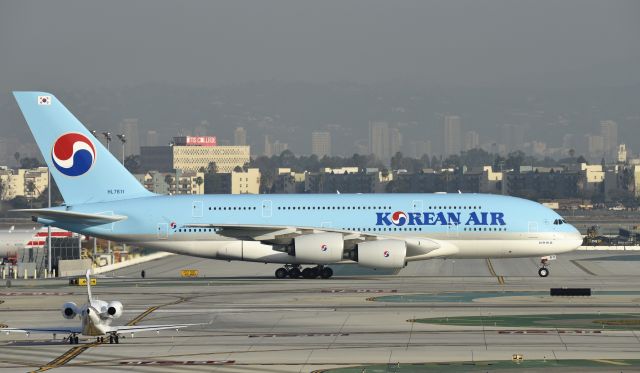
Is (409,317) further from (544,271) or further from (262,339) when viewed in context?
(544,271)

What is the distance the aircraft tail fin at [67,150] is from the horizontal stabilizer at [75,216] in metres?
1.56

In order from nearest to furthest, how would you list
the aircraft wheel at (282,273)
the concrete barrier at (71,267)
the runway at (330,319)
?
the runway at (330,319)
the aircraft wheel at (282,273)
the concrete barrier at (71,267)

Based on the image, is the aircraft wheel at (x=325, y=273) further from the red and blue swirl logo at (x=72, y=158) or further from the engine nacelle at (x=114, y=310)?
the engine nacelle at (x=114, y=310)

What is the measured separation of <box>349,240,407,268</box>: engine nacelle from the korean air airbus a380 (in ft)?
1.55

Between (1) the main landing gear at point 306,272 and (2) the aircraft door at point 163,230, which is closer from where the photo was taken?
(2) the aircraft door at point 163,230

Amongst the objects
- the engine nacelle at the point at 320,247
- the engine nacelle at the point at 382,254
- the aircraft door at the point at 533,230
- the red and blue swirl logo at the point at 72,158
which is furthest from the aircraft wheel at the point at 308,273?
the red and blue swirl logo at the point at 72,158

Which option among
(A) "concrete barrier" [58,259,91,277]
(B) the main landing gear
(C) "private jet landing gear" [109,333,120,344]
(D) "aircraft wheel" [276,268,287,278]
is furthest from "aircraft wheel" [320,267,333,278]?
(C) "private jet landing gear" [109,333,120,344]

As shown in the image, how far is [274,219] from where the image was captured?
75.7 m

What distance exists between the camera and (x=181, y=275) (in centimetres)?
8562

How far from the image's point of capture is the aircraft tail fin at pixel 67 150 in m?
75.5

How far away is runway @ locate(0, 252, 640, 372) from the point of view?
39.4m

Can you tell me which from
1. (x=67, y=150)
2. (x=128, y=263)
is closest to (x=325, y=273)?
(x=67, y=150)

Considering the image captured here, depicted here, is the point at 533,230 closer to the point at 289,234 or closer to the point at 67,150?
the point at 289,234

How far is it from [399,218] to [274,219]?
24.7 ft
